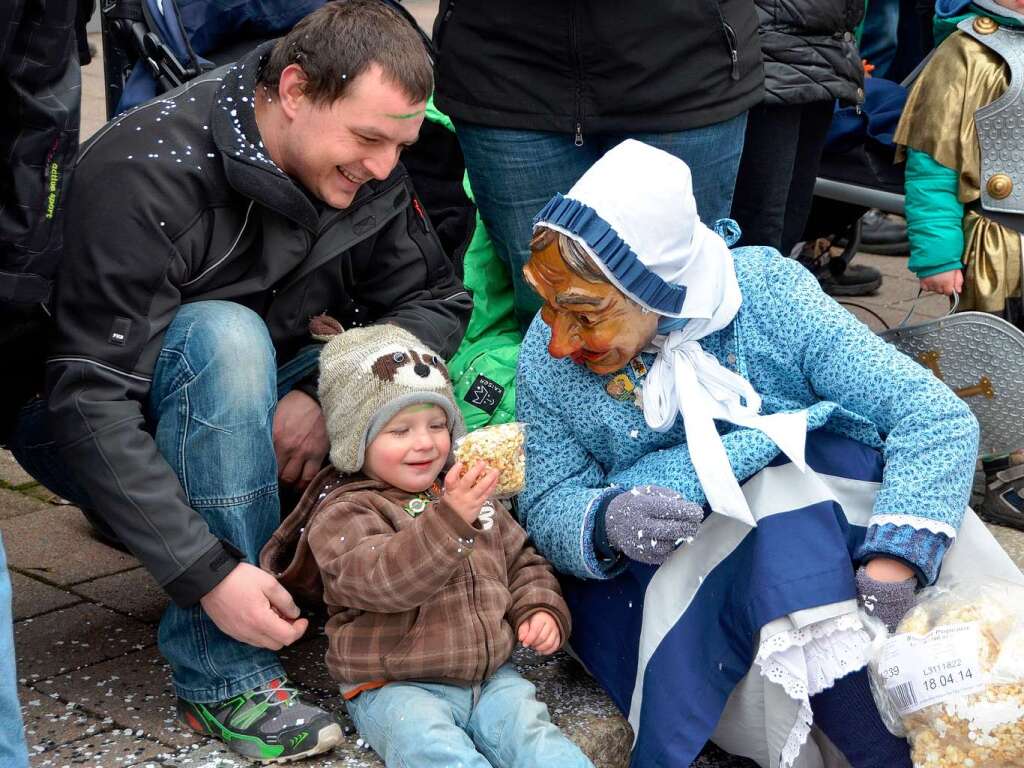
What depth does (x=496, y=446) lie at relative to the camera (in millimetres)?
2262

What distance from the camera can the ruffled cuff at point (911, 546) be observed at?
2311mm

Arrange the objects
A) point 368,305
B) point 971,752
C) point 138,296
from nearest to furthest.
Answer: point 971,752 → point 138,296 → point 368,305

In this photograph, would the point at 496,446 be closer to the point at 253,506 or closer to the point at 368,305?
the point at 253,506

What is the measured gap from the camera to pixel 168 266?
2.34 meters

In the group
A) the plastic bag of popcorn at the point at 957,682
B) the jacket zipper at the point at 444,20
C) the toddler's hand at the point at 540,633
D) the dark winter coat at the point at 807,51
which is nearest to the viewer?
the plastic bag of popcorn at the point at 957,682

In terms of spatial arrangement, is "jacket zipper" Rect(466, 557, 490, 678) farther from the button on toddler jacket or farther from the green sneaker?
the green sneaker

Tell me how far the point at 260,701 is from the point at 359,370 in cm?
61

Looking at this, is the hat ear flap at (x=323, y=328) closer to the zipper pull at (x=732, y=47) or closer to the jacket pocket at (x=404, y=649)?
the jacket pocket at (x=404, y=649)

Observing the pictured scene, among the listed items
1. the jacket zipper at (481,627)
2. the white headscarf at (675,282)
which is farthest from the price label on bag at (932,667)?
the jacket zipper at (481,627)

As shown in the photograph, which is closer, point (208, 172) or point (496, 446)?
point (496, 446)

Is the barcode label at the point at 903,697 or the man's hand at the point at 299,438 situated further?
the man's hand at the point at 299,438

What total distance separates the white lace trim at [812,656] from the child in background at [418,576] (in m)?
0.35

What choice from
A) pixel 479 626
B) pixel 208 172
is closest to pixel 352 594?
pixel 479 626

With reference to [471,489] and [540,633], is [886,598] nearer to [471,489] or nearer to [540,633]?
[540,633]
